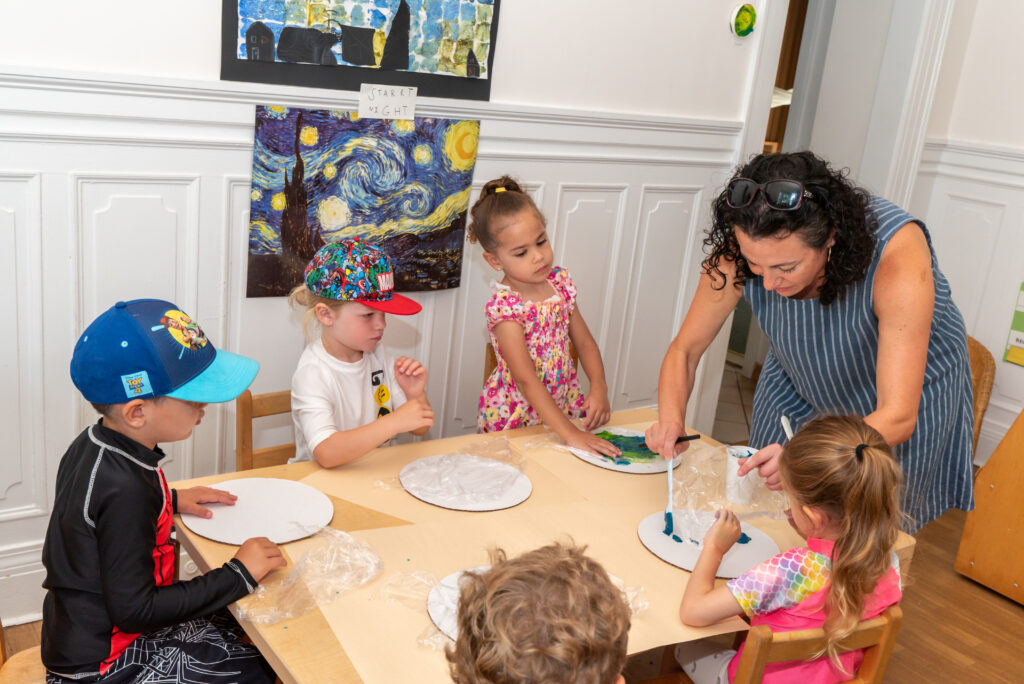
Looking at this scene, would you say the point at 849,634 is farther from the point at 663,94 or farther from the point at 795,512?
the point at 663,94

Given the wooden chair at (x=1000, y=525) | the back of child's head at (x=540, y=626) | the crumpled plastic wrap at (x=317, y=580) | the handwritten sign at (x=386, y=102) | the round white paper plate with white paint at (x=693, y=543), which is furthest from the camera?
the wooden chair at (x=1000, y=525)

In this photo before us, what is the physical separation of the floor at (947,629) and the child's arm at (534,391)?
1.11 metres

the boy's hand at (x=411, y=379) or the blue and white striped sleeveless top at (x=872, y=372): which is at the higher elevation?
the blue and white striped sleeveless top at (x=872, y=372)

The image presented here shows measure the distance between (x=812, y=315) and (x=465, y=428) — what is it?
4.70 ft

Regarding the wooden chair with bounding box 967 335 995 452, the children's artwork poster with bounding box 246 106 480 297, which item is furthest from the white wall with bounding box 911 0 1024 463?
the children's artwork poster with bounding box 246 106 480 297

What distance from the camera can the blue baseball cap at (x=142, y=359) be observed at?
1282mm

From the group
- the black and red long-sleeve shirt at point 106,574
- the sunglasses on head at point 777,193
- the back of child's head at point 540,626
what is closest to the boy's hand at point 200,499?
the black and red long-sleeve shirt at point 106,574

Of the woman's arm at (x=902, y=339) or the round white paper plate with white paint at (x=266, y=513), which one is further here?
the woman's arm at (x=902, y=339)

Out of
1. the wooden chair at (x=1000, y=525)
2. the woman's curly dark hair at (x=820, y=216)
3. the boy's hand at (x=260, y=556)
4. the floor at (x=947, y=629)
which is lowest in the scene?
the floor at (x=947, y=629)

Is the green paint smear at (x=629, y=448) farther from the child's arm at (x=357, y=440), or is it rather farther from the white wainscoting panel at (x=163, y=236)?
the white wainscoting panel at (x=163, y=236)

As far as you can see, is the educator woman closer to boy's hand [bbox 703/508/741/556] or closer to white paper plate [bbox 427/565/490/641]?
boy's hand [bbox 703/508/741/556]

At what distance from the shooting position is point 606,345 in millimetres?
3164

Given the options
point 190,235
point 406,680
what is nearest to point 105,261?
point 190,235

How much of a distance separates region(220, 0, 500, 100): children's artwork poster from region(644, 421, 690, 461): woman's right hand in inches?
46.2
